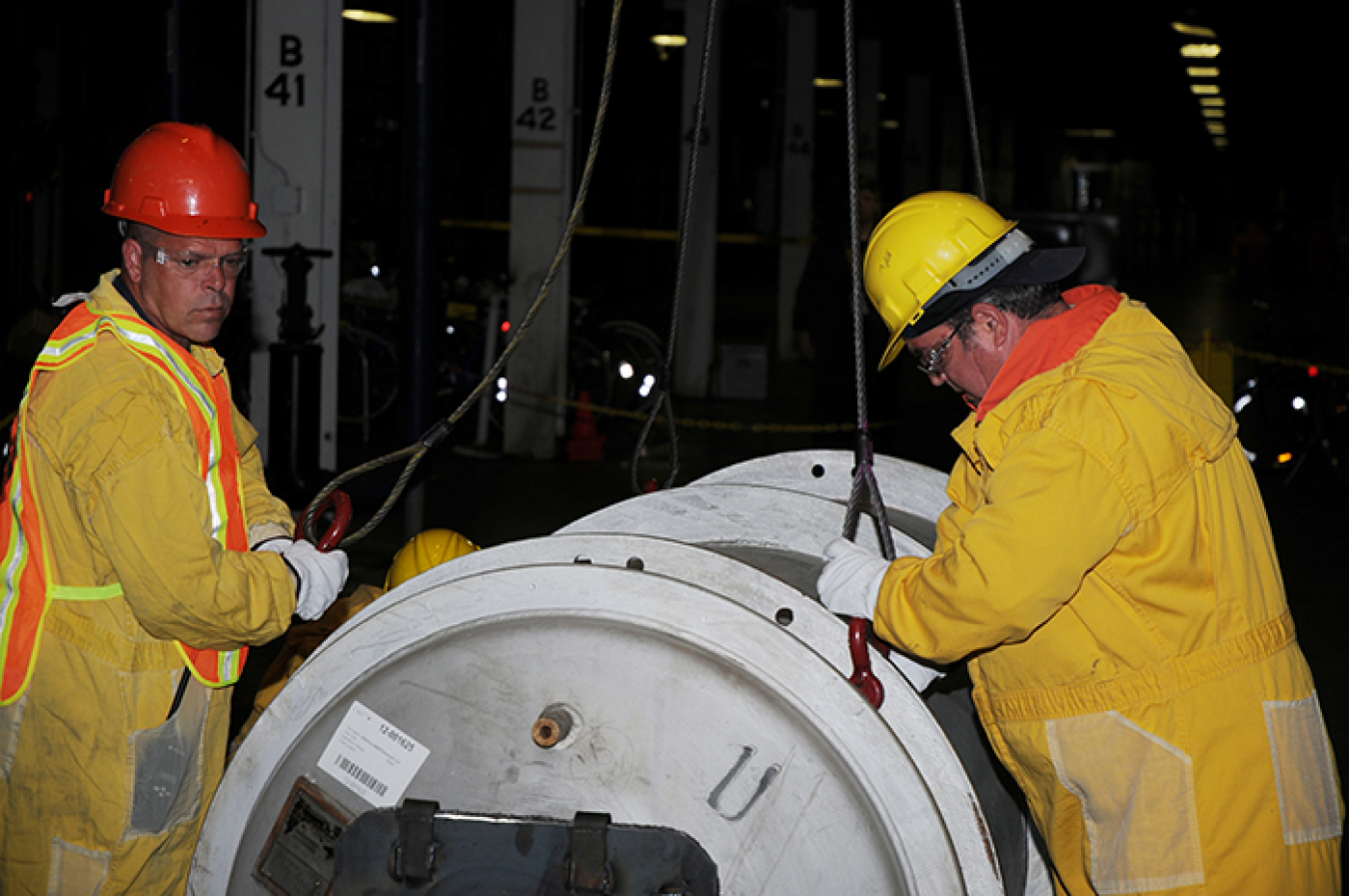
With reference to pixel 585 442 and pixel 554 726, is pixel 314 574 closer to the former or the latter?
pixel 554 726

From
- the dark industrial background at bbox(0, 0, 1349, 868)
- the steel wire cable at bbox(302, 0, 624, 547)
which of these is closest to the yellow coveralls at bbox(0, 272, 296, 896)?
the steel wire cable at bbox(302, 0, 624, 547)

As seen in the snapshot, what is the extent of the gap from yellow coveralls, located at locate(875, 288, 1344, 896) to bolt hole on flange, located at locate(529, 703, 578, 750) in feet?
1.75

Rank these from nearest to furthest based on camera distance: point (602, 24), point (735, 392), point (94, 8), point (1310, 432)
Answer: point (1310, 432) → point (735, 392) → point (94, 8) → point (602, 24)

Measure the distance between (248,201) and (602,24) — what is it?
20428mm

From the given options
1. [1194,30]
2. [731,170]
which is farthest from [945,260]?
[731,170]

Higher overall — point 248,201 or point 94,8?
point 94,8

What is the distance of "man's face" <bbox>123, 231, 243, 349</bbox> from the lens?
7.86 feet

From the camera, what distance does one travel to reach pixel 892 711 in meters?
2.04

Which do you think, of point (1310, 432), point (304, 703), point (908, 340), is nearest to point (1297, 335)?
point (1310, 432)

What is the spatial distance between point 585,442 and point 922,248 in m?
7.06

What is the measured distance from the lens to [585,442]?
925 centimetres

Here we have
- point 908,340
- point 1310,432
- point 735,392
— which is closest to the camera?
point 908,340

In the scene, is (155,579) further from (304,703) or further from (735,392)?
(735,392)

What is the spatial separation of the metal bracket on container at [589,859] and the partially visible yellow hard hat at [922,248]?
→ 992 millimetres
